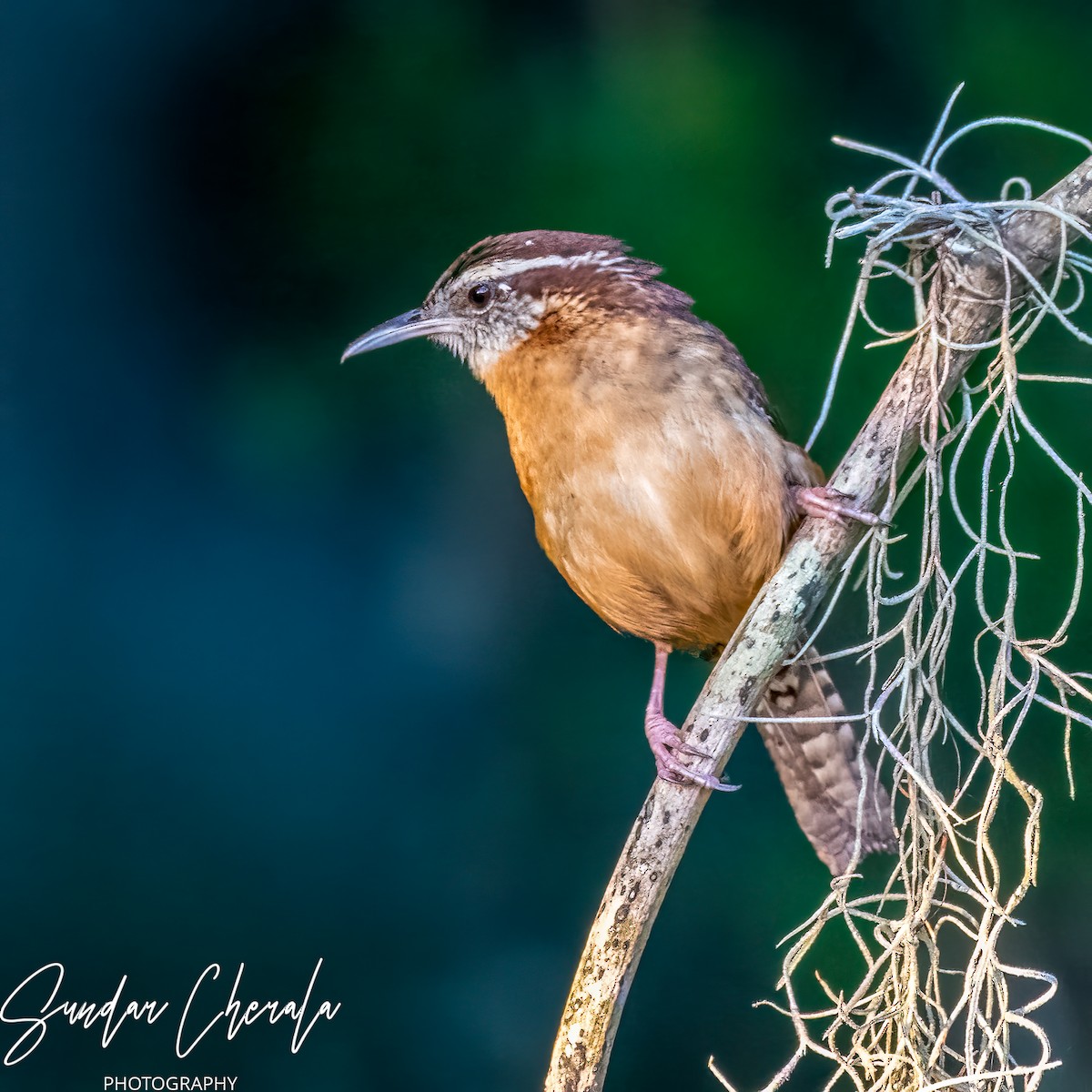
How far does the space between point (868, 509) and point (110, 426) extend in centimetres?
156

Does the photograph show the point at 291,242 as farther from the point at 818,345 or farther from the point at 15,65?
the point at 818,345

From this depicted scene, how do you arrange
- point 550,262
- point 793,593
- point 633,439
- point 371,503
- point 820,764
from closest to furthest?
point 793,593 → point 633,439 → point 550,262 → point 820,764 → point 371,503

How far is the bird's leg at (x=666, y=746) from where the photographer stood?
166 cm

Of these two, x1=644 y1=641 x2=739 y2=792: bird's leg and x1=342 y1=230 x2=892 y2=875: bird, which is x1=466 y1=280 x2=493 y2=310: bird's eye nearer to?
x1=342 y1=230 x2=892 y2=875: bird

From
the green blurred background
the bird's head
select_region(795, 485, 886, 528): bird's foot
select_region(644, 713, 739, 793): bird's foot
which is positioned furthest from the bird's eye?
select_region(644, 713, 739, 793): bird's foot

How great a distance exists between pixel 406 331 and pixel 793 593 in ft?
2.75

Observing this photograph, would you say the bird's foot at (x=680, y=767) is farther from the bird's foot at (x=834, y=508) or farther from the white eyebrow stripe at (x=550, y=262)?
the white eyebrow stripe at (x=550, y=262)

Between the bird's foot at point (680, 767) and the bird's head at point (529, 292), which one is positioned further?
the bird's head at point (529, 292)

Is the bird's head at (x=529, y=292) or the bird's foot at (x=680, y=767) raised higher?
the bird's head at (x=529, y=292)

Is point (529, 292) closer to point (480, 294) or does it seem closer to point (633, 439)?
point (480, 294)

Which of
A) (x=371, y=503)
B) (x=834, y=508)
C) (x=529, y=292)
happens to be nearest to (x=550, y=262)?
(x=529, y=292)

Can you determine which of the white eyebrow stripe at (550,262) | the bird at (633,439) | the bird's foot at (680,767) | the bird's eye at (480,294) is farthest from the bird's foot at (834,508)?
the bird's eye at (480,294)

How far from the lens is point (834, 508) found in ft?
5.43

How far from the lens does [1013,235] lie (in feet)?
5.10
